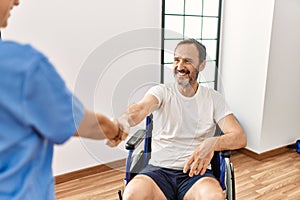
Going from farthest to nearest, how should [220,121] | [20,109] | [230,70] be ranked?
[230,70] → [220,121] → [20,109]

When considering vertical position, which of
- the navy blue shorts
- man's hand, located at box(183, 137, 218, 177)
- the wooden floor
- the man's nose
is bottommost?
the wooden floor

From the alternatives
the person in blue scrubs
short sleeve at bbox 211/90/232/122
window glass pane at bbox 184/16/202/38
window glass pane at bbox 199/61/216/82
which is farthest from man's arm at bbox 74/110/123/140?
window glass pane at bbox 184/16/202/38

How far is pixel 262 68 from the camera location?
258cm

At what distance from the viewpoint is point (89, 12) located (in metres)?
2.11

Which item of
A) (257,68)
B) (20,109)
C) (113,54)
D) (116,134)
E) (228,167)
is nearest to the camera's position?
(20,109)

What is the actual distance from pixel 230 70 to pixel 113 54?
5.15 ft

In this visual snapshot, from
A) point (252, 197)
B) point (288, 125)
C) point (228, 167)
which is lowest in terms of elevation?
point (252, 197)

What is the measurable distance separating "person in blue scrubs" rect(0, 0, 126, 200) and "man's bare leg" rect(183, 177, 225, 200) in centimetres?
89

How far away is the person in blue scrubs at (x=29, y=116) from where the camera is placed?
1.55 feet

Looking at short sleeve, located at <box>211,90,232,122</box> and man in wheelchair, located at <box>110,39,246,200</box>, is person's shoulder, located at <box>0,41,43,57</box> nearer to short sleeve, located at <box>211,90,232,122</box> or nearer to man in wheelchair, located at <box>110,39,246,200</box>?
man in wheelchair, located at <box>110,39,246,200</box>

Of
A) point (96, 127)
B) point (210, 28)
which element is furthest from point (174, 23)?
point (96, 127)

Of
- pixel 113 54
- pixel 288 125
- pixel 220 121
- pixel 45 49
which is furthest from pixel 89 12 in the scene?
pixel 288 125

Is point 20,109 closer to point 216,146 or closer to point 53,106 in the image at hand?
point 53,106

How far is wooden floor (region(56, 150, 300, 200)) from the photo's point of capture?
212 centimetres
